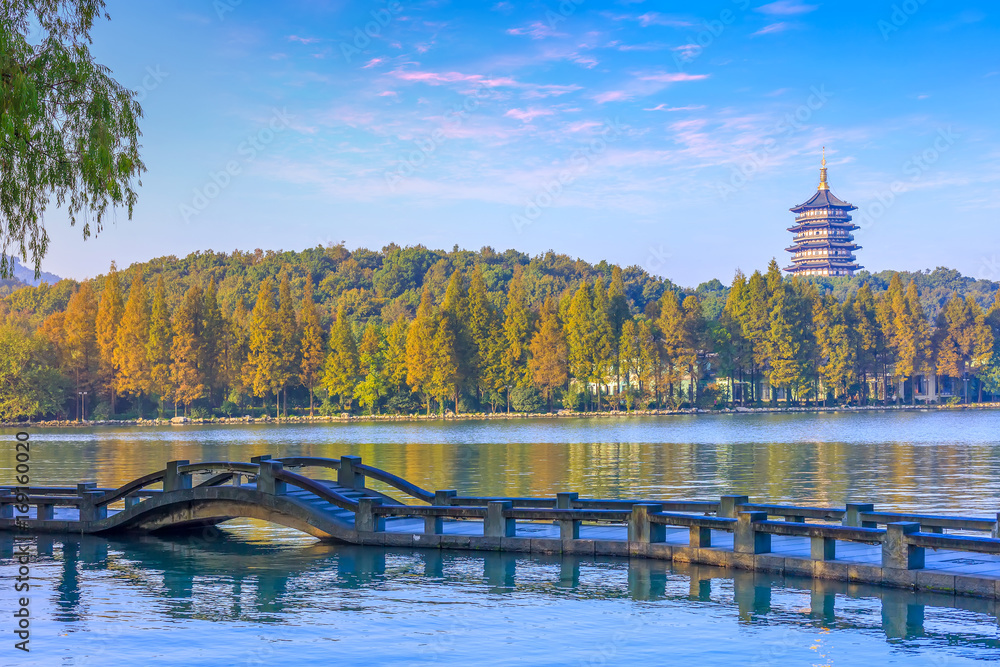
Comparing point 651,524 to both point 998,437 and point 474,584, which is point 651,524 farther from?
point 998,437

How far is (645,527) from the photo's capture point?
56.5 ft

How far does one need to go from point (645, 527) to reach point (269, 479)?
23.1 feet

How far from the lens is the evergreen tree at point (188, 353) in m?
116

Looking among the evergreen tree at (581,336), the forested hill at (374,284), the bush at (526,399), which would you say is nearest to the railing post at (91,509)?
the evergreen tree at (581,336)

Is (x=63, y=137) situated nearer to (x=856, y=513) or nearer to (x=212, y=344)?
(x=856, y=513)

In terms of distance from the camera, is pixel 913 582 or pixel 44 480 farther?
pixel 44 480

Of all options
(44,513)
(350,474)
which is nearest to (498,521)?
(350,474)

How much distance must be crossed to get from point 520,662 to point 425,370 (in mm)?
106096

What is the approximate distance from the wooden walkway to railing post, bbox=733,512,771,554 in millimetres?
18

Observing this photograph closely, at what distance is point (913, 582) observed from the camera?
14.0 m

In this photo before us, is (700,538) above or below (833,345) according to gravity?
below

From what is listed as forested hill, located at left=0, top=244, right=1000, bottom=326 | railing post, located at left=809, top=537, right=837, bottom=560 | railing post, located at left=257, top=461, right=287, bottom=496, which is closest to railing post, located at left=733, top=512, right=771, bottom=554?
railing post, located at left=809, top=537, right=837, bottom=560

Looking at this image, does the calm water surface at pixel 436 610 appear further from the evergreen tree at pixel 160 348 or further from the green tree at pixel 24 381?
the green tree at pixel 24 381

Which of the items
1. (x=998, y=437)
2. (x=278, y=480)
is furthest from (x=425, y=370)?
(x=278, y=480)
